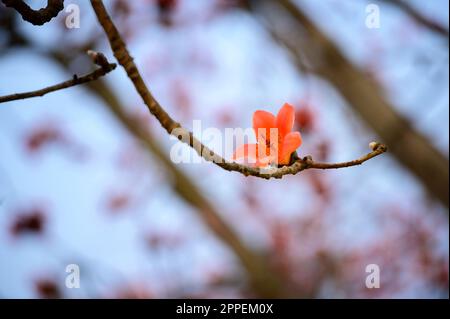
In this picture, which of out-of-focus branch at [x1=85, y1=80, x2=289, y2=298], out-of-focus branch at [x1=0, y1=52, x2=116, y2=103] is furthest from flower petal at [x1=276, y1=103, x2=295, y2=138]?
out-of-focus branch at [x1=85, y1=80, x2=289, y2=298]

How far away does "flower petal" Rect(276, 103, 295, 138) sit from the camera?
0.95m

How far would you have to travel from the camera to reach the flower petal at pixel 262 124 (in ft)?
3.14

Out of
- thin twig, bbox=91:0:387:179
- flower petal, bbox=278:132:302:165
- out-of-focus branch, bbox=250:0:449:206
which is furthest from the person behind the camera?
out-of-focus branch, bbox=250:0:449:206

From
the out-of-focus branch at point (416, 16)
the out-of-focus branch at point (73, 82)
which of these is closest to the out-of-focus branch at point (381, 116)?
the out-of-focus branch at point (416, 16)

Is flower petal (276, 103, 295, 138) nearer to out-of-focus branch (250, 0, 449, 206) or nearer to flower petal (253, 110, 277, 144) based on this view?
flower petal (253, 110, 277, 144)

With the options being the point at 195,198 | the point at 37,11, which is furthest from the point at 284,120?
the point at 195,198

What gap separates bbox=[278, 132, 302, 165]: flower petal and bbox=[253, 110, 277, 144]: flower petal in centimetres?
6

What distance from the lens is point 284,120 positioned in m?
0.96

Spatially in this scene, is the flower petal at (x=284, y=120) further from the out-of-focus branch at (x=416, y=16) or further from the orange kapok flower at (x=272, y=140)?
the out-of-focus branch at (x=416, y=16)

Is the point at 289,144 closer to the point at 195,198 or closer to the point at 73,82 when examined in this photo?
the point at 73,82

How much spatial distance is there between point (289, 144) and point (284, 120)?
0.09 metres

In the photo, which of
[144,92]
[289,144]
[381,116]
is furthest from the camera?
[381,116]

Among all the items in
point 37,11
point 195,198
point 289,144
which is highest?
point 195,198

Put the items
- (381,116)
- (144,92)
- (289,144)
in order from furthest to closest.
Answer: (381,116) → (289,144) → (144,92)
